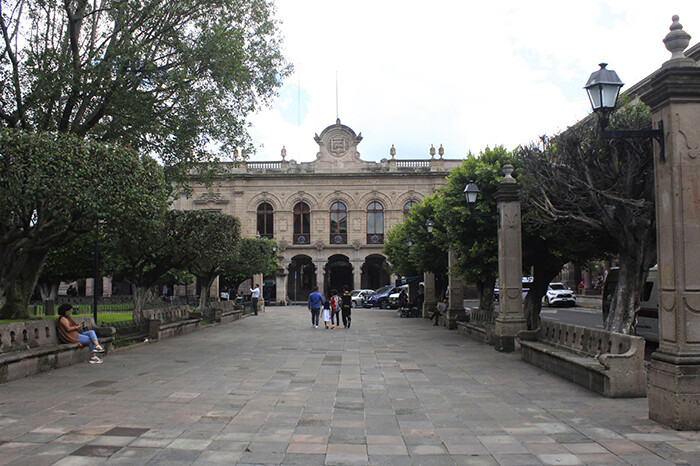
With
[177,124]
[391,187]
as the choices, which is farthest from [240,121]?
[391,187]

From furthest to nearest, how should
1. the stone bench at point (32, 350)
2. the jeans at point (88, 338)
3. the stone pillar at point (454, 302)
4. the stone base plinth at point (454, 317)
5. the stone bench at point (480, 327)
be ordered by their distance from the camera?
the stone base plinth at point (454, 317), the stone pillar at point (454, 302), the stone bench at point (480, 327), the jeans at point (88, 338), the stone bench at point (32, 350)

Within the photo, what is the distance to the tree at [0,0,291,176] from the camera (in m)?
14.1

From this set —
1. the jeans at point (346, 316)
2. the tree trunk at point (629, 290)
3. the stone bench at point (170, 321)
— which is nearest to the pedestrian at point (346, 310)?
the jeans at point (346, 316)

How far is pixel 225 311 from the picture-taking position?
2642cm

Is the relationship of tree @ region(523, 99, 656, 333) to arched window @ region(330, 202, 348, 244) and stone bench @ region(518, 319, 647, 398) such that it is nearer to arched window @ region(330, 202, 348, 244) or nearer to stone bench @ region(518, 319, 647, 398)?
stone bench @ region(518, 319, 647, 398)

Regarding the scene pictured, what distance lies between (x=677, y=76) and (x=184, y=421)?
22.3 ft

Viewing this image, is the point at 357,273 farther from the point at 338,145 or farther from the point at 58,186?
the point at 58,186

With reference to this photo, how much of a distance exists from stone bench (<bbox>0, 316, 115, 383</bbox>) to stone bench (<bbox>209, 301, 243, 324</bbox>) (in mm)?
12354

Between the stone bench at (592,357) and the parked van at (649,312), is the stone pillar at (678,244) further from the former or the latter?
the parked van at (649,312)

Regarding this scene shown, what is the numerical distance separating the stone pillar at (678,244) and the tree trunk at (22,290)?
13618mm

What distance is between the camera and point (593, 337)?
30.2 feet

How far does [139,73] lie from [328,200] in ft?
Answer: 108

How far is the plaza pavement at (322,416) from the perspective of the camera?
527cm

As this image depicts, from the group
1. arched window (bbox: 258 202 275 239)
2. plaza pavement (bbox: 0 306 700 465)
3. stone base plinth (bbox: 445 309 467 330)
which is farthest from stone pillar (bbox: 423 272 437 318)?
arched window (bbox: 258 202 275 239)
